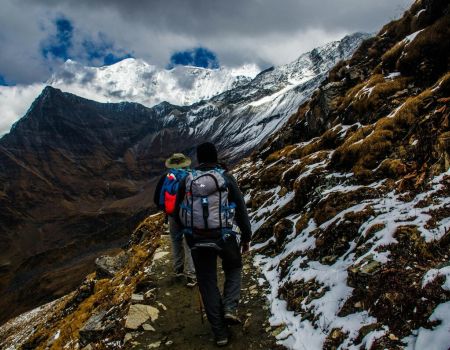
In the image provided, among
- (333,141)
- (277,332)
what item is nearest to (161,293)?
(277,332)

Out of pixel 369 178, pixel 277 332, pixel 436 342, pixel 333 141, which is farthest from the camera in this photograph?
pixel 333 141

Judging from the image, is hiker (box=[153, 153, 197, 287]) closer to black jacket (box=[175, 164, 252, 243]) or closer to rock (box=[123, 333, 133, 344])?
black jacket (box=[175, 164, 252, 243])

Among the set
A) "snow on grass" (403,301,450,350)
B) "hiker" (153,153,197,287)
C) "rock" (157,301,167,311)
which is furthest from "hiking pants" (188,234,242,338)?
"snow on grass" (403,301,450,350)

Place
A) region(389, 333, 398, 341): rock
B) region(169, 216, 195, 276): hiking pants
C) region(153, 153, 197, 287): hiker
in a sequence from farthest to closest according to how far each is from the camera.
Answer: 1. region(169, 216, 195, 276): hiking pants
2. region(153, 153, 197, 287): hiker
3. region(389, 333, 398, 341): rock

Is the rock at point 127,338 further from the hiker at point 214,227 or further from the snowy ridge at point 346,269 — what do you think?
the snowy ridge at point 346,269

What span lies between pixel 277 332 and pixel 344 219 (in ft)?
12.4

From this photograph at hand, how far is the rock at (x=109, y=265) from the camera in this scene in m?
22.6

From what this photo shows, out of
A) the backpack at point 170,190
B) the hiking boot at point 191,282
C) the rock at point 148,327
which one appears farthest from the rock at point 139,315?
the backpack at point 170,190

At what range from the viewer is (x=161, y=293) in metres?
11.1

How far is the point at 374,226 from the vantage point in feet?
29.1

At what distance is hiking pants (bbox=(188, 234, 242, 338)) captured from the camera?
7.42m

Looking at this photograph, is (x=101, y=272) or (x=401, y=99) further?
(x=101, y=272)

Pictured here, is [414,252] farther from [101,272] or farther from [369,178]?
[101,272]

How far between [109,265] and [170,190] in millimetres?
16332
